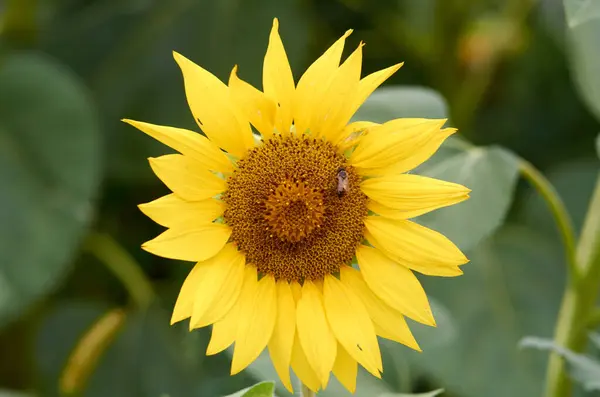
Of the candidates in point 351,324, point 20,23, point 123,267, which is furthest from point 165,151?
point 351,324

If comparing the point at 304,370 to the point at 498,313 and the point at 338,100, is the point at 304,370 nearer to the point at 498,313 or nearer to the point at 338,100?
the point at 338,100

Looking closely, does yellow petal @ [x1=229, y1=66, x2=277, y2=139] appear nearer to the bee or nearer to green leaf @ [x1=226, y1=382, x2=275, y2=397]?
Result: the bee

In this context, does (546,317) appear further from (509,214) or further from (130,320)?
(130,320)

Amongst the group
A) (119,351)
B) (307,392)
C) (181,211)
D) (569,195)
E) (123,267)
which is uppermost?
→ (181,211)

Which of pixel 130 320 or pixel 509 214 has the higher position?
pixel 509 214

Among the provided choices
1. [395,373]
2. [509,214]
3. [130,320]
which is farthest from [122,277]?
[509,214]

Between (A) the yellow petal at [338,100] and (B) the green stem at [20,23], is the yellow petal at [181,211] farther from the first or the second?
(B) the green stem at [20,23]
